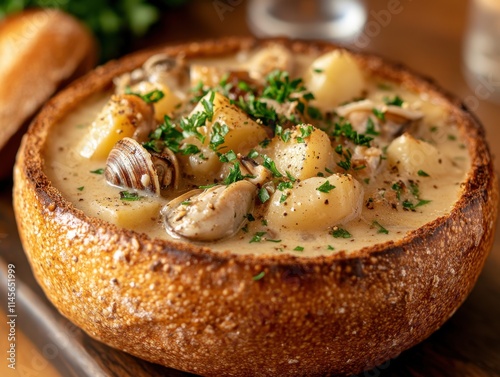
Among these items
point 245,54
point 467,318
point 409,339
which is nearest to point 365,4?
point 245,54

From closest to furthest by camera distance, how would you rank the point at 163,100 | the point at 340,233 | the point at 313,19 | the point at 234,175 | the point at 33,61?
1. the point at 340,233
2. the point at 234,175
3. the point at 163,100
4. the point at 33,61
5. the point at 313,19

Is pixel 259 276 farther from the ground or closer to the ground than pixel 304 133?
closer to the ground

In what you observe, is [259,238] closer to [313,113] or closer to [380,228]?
[380,228]

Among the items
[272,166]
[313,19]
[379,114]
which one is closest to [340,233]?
[272,166]

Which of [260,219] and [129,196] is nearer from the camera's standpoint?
[260,219]

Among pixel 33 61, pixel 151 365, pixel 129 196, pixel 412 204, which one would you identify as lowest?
pixel 151 365

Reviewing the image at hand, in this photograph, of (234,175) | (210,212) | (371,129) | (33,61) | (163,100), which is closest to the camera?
(210,212)

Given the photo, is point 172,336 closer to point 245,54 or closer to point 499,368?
point 499,368

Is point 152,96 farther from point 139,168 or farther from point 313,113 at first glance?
point 313,113

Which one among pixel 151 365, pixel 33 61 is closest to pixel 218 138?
pixel 151 365

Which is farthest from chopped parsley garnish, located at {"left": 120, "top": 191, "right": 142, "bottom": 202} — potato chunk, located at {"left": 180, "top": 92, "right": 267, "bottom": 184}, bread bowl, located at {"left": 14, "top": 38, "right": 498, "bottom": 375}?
potato chunk, located at {"left": 180, "top": 92, "right": 267, "bottom": 184}
